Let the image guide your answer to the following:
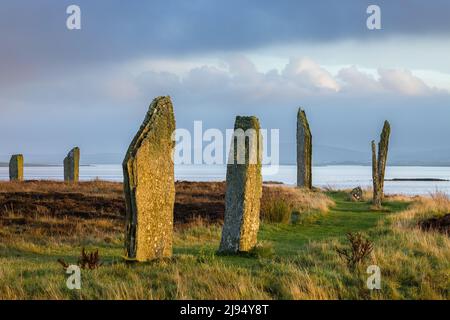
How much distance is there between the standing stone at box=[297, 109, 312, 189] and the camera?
125ft

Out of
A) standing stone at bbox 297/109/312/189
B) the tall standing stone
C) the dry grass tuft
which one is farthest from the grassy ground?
standing stone at bbox 297/109/312/189

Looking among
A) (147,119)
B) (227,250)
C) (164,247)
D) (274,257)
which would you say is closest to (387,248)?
(274,257)

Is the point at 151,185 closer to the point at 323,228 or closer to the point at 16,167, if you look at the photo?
the point at 323,228

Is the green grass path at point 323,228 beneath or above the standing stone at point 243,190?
beneath

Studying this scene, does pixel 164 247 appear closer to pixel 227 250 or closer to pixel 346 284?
pixel 227 250

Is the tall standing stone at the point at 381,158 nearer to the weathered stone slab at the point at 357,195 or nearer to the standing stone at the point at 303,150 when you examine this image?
the weathered stone slab at the point at 357,195

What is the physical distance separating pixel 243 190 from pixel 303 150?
935 inches

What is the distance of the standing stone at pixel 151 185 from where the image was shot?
13016 mm

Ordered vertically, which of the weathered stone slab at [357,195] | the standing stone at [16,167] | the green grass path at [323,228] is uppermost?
the standing stone at [16,167]

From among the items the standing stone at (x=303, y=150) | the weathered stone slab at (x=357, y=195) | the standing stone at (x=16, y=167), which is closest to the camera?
the weathered stone slab at (x=357, y=195)

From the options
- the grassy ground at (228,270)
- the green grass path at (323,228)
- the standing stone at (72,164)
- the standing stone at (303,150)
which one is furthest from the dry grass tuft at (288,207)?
the standing stone at (72,164)

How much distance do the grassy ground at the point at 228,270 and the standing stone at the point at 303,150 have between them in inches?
760

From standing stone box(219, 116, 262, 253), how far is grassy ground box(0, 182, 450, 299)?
523 millimetres

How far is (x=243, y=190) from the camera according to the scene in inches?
583
